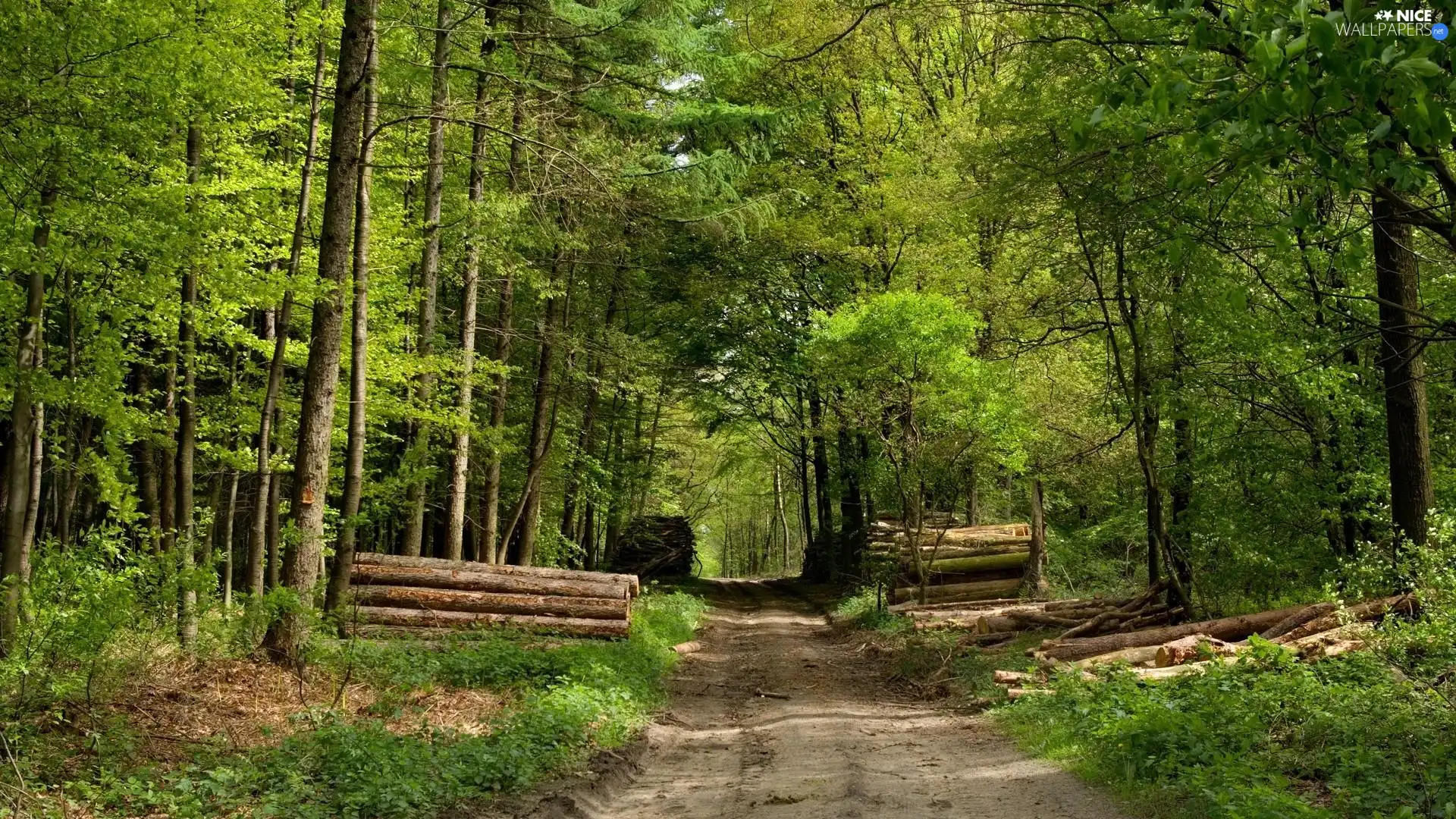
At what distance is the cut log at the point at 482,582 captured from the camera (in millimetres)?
14734

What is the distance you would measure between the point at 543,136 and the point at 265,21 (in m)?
3.68

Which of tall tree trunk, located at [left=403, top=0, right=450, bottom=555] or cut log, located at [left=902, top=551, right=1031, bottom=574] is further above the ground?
tall tree trunk, located at [left=403, top=0, right=450, bottom=555]

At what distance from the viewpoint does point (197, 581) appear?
342 inches

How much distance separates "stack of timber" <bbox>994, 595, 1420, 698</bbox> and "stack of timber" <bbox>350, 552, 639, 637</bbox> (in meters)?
6.58

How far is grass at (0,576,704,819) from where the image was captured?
585 cm

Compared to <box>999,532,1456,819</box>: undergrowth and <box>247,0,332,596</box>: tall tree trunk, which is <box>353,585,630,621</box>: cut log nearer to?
<box>247,0,332,596</box>: tall tree trunk

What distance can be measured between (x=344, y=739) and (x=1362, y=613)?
31.1 ft

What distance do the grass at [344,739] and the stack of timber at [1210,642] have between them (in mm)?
5129

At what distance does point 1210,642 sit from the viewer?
10.4 metres

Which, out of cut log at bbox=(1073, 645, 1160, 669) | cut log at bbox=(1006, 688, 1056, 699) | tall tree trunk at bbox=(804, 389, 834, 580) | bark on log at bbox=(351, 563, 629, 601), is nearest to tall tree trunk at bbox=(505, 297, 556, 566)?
bark on log at bbox=(351, 563, 629, 601)

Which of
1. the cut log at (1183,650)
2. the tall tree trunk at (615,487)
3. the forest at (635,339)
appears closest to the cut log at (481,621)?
the forest at (635,339)

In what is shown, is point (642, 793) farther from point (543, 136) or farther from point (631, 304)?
point (631, 304)

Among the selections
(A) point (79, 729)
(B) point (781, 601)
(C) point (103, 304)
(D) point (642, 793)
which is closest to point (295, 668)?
(A) point (79, 729)

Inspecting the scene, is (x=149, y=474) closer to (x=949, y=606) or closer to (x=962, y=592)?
(x=949, y=606)
